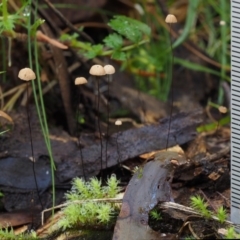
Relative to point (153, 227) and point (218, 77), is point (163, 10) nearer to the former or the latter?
point (218, 77)

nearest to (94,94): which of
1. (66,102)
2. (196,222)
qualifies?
(66,102)

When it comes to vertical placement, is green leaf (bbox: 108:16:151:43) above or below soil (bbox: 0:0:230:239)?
above

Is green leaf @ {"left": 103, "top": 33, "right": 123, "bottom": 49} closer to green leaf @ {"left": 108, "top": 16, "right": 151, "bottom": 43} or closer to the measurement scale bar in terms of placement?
green leaf @ {"left": 108, "top": 16, "right": 151, "bottom": 43}

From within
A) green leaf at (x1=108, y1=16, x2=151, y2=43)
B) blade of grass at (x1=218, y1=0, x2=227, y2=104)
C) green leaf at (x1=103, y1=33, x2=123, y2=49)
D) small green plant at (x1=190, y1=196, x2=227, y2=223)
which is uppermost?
green leaf at (x1=108, y1=16, x2=151, y2=43)

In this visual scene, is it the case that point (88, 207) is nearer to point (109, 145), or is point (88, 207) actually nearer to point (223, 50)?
point (109, 145)

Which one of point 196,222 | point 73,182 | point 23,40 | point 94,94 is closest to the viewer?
point 196,222

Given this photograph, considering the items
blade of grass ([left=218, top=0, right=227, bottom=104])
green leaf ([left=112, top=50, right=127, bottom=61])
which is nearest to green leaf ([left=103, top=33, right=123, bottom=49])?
green leaf ([left=112, top=50, right=127, bottom=61])

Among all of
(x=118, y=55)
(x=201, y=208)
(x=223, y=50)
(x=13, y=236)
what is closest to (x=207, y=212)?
(x=201, y=208)

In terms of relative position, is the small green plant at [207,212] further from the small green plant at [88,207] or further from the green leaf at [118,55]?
the green leaf at [118,55]
